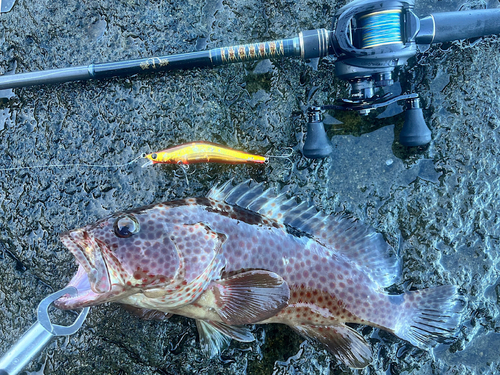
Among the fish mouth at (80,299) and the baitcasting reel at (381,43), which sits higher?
the baitcasting reel at (381,43)

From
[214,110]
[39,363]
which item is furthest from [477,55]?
[39,363]

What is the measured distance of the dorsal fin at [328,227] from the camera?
241cm

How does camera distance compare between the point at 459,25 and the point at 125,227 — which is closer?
the point at 125,227

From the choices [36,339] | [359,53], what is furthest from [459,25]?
[36,339]

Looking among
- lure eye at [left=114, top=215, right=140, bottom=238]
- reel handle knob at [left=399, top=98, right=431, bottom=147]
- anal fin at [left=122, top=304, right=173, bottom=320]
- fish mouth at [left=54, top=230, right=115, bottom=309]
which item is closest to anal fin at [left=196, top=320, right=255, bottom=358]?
anal fin at [left=122, top=304, right=173, bottom=320]

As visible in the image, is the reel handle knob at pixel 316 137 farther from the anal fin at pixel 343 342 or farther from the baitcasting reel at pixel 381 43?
the anal fin at pixel 343 342

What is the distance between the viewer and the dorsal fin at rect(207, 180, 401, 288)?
241 centimetres

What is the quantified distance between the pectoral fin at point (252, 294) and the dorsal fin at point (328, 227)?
0.42 metres

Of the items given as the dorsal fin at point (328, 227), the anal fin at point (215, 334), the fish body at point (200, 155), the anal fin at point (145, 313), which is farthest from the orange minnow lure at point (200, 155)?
the anal fin at point (215, 334)

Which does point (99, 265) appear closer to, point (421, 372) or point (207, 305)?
point (207, 305)

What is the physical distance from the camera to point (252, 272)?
221 centimetres

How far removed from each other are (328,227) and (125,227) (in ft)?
4.44

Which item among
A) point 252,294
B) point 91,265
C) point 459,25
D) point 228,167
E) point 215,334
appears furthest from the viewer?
point 228,167

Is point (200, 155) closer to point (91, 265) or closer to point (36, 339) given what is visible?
point (91, 265)
